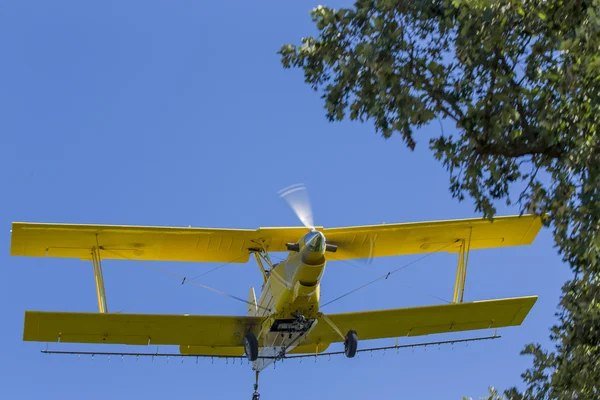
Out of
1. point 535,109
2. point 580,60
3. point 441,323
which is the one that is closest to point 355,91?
point 535,109

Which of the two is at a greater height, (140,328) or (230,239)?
(230,239)

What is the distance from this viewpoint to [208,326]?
53.9ft

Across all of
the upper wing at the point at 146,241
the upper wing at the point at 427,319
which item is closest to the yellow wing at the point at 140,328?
the upper wing at the point at 146,241

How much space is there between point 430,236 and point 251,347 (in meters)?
4.46

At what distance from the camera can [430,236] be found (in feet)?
57.6

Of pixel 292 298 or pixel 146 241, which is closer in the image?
pixel 292 298

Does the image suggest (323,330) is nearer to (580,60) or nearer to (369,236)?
(369,236)

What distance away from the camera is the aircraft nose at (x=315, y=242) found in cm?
1413

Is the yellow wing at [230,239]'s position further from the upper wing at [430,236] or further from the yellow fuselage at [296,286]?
the yellow fuselage at [296,286]

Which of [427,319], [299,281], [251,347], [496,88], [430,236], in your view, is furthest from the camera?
[430,236]

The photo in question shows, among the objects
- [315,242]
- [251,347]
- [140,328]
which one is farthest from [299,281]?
[140,328]

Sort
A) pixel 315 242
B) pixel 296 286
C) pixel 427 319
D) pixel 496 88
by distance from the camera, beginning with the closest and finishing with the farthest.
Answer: pixel 496 88, pixel 315 242, pixel 296 286, pixel 427 319

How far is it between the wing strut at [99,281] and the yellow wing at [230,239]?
0.26m

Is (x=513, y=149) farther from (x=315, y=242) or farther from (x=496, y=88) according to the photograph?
(x=315, y=242)
